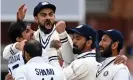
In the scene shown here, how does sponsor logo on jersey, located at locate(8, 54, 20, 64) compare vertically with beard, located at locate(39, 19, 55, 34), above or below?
below

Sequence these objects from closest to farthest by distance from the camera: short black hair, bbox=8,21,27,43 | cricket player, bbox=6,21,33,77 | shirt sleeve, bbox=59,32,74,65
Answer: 1. shirt sleeve, bbox=59,32,74,65
2. cricket player, bbox=6,21,33,77
3. short black hair, bbox=8,21,27,43

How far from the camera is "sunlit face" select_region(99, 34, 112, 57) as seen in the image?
9.86m

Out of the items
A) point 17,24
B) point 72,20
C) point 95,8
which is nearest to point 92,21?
point 95,8

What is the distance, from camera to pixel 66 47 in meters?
10.0

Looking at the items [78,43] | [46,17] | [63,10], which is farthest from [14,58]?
[63,10]

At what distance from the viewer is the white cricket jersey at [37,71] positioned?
8.87 m

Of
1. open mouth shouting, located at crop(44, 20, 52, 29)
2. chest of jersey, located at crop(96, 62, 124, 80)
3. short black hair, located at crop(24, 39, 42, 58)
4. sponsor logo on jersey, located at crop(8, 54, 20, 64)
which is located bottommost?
chest of jersey, located at crop(96, 62, 124, 80)

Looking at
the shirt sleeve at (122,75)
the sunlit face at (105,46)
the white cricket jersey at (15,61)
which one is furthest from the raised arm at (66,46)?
A: the shirt sleeve at (122,75)

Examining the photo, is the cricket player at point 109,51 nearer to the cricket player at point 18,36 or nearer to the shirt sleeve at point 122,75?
the shirt sleeve at point 122,75

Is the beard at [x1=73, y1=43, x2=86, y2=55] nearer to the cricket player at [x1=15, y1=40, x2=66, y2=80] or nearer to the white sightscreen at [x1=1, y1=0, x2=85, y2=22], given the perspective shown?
the cricket player at [x1=15, y1=40, x2=66, y2=80]

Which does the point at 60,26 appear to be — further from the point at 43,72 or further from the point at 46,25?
the point at 43,72

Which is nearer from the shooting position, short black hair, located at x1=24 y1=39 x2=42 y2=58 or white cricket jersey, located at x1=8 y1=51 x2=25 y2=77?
short black hair, located at x1=24 y1=39 x2=42 y2=58

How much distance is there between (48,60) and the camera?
32.2 feet

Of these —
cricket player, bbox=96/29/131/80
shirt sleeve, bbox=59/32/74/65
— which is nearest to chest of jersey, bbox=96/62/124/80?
cricket player, bbox=96/29/131/80
